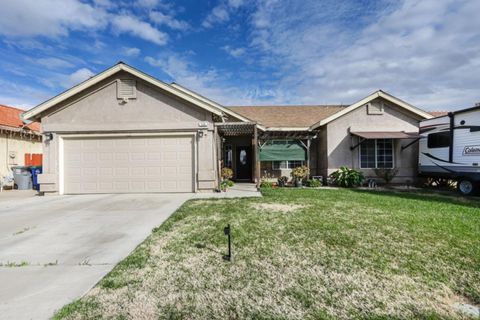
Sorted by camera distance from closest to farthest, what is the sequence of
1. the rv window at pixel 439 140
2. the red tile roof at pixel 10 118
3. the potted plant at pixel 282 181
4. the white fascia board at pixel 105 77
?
the white fascia board at pixel 105 77, the rv window at pixel 439 140, the potted plant at pixel 282 181, the red tile roof at pixel 10 118

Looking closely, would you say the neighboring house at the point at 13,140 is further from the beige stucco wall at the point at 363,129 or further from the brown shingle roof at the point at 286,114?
the beige stucco wall at the point at 363,129

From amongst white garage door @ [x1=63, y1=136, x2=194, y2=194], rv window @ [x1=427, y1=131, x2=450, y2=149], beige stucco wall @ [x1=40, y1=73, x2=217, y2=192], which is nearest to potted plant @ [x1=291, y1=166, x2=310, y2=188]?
beige stucco wall @ [x1=40, y1=73, x2=217, y2=192]

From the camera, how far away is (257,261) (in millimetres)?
3713

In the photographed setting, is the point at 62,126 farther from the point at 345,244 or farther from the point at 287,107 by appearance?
the point at 287,107

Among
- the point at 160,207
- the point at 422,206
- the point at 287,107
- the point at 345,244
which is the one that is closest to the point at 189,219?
the point at 160,207

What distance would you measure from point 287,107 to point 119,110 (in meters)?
12.1

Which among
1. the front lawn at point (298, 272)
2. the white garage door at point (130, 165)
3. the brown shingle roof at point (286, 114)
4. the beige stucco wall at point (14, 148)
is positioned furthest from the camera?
the brown shingle roof at point (286, 114)

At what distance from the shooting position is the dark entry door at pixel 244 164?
52.5 feet

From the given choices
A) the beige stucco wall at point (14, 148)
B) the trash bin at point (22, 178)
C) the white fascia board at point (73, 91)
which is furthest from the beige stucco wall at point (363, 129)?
the beige stucco wall at point (14, 148)

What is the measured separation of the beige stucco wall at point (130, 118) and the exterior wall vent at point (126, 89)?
0.46 ft

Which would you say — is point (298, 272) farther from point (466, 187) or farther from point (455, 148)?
point (455, 148)

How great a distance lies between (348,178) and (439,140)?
431cm

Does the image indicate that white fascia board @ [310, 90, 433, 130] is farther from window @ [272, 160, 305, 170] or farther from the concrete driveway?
the concrete driveway

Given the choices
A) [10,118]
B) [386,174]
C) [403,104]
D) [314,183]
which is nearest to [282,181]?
[314,183]
